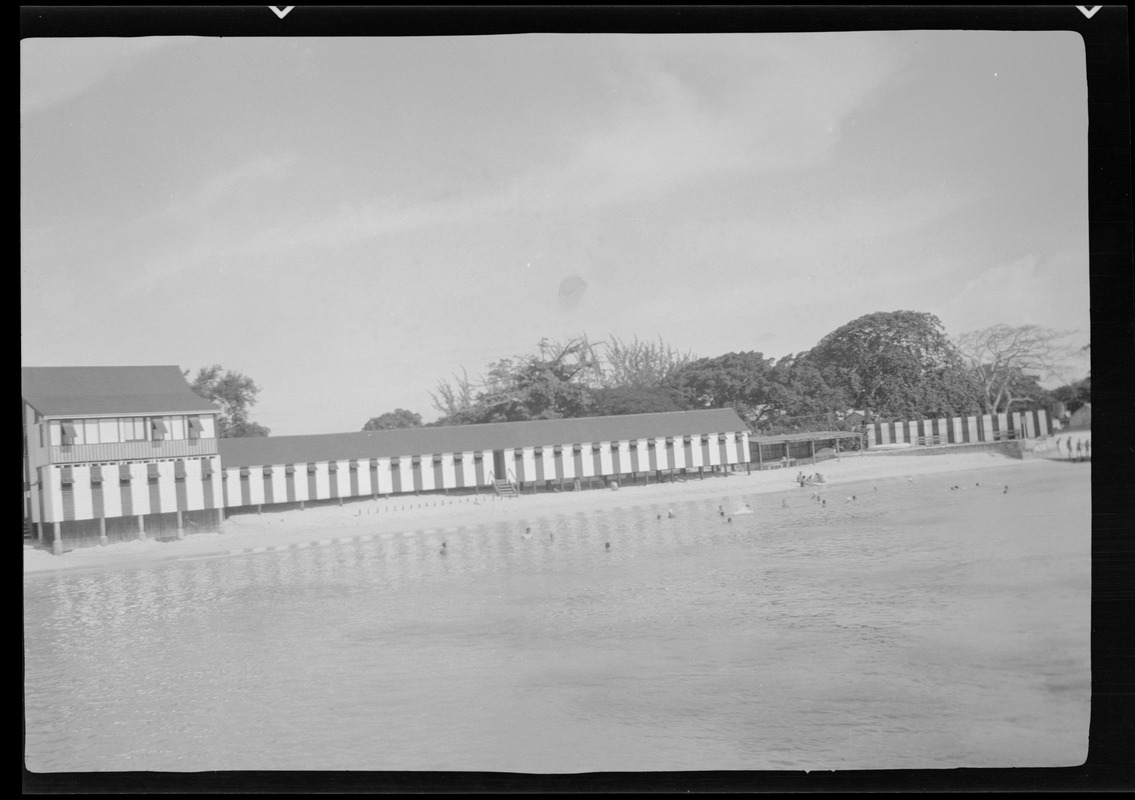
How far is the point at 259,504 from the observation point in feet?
19.5

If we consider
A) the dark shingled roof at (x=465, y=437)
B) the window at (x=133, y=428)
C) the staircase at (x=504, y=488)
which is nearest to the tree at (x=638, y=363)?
the dark shingled roof at (x=465, y=437)

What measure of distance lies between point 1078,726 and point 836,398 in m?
2.70

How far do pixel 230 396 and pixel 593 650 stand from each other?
9.83 ft

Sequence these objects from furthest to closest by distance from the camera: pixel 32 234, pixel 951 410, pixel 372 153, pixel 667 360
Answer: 1. pixel 951 410
2. pixel 667 360
3. pixel 372 153
4. pixel 32 234

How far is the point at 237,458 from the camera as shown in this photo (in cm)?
572

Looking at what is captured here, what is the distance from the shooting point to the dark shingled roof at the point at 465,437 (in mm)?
5418

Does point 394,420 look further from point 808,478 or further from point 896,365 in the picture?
point 896,365

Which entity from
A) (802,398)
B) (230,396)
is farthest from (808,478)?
(230,396)

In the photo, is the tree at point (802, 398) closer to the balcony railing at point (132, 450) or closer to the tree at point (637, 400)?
the tree at point (637, 400)

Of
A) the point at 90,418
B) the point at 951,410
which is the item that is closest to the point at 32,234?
the point at 90,418

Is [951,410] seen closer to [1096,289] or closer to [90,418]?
[1096,289]

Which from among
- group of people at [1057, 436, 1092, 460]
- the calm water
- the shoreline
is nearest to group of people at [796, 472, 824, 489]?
the shoreline

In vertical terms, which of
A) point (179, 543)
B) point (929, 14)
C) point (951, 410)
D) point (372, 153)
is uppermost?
point (929, 14)

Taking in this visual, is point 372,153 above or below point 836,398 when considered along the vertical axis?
above
